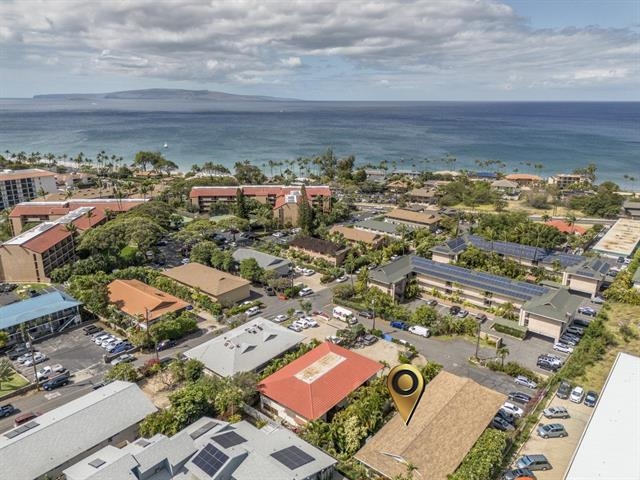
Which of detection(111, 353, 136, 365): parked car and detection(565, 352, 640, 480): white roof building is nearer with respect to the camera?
detection(565, 352, 640, 480): white roof building

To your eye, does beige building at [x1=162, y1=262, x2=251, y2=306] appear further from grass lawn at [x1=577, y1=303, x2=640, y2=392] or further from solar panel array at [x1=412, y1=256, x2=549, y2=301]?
grass lawn at [x1=577, y1=303, x2=640, y2=392]

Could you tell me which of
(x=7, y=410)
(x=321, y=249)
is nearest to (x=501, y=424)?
(x=7, y=410)

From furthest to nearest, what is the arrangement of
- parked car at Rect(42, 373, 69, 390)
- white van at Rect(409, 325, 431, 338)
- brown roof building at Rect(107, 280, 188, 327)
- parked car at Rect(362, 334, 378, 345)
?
brown roof building at Rect(107, 280, 188, 327), white van at Rect(409, 325, 431, 338), parked car at Rect(362, 334, 378, 345), parked car at Rect(42, 373, 69, 390)

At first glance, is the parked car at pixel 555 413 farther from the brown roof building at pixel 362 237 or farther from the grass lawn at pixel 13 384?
the grass lawn at pixel 13 384

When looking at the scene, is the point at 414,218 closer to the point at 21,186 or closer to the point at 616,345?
the point at 616,345

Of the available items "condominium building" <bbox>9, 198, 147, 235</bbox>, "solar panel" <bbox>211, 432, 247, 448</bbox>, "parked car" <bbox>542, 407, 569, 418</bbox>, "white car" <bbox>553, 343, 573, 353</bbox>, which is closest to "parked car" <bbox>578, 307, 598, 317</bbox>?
"white car" <bbox>553, 343, 573, 353</bbox>

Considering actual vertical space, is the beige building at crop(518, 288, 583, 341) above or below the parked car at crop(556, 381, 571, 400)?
above
